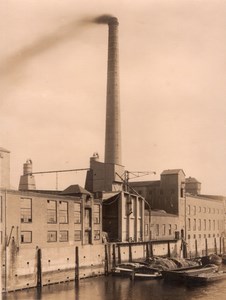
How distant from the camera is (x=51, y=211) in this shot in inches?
1506

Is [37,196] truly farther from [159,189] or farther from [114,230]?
[159,189]

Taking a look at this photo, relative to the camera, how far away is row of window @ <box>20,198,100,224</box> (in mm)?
35062

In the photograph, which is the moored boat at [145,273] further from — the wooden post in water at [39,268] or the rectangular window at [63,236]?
the wooden post in water at [39,268]

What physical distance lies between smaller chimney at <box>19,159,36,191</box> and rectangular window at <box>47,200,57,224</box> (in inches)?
984

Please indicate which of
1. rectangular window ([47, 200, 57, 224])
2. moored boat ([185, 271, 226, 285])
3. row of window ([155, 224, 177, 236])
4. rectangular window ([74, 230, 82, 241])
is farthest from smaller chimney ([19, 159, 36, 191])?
moored boat ([185, 271, 226, 285])

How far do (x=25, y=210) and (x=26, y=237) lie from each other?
2140 mm

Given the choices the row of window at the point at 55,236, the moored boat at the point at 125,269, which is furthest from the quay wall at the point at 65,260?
the moored boat at the point at 125,269

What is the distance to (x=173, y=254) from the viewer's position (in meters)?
57.8

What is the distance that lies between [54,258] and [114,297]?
7228 mm

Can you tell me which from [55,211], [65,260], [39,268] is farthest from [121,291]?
[55,211]

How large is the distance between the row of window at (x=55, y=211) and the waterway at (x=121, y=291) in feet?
18.1

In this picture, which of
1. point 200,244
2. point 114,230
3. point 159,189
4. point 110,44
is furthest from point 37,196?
point 200,244

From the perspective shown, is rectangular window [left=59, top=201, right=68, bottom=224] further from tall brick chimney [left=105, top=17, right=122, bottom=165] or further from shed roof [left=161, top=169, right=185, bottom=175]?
shed roof [left=161, top=169, right=185, bottom=175]

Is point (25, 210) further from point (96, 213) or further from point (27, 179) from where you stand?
point (27, 179)
